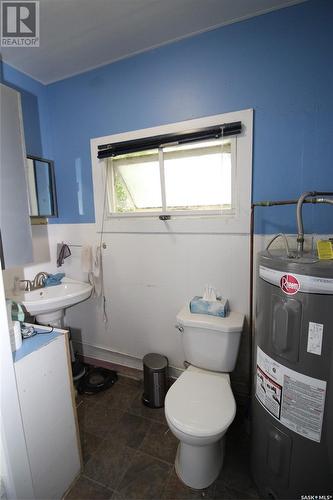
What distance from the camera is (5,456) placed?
89 centimetres

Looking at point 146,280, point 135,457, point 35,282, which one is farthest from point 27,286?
point 135,457

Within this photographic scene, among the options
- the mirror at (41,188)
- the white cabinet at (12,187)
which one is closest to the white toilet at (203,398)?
the white cabinet at (12,187)

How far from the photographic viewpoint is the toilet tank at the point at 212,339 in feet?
4.66

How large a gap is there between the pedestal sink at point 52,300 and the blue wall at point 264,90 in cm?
131

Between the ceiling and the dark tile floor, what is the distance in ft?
8.45

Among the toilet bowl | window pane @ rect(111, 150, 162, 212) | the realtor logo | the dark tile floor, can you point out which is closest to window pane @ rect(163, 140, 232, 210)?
window pane @ rect(111, 150, 162, 212)

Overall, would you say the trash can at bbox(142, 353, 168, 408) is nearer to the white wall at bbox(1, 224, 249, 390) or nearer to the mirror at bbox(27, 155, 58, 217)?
the white wall at bbox(1, 224, 249, 390)

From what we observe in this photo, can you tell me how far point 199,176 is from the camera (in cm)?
169

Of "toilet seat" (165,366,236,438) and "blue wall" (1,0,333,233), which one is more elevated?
"blue wall" (1,0,333,233)

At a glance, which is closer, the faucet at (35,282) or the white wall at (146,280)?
the white wall at (146,280)

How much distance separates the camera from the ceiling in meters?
1.26

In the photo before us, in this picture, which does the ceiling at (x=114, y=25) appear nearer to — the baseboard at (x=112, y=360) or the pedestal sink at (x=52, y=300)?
the pedestal sink at (x=52, y=300)

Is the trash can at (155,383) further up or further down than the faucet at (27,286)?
further down

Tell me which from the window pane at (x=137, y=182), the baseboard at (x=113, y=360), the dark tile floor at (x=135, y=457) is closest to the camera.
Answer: the dark tile floor at (x=135, y=457)
